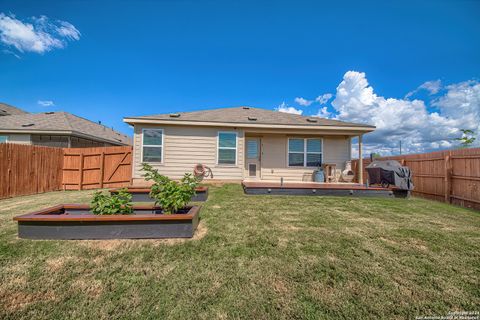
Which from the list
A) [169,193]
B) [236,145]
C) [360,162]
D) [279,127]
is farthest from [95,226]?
[360,162]

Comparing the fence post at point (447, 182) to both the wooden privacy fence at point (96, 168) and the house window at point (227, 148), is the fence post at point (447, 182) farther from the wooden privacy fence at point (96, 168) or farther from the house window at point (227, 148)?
the wooden privacy fence at point (96, 168)

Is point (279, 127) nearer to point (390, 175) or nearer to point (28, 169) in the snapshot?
point (390, 175)

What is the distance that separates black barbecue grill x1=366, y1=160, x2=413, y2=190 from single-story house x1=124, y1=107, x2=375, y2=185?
0.84 m

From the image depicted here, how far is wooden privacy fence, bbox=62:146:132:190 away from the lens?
7.86 m

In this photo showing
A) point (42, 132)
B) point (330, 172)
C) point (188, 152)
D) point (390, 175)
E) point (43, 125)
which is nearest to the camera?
point (390, 175)

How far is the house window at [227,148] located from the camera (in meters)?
8.36

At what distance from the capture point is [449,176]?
6027 mm

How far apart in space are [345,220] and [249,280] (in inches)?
112

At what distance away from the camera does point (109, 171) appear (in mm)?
8117

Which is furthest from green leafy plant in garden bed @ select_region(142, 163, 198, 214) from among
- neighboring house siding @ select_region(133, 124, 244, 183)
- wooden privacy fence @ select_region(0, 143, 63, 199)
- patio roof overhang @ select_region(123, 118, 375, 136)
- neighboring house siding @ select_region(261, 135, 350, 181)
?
wooden privacy fence @ select_region(0, 143, 63, 199)

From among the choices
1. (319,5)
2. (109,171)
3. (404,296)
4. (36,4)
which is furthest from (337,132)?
(36,4)

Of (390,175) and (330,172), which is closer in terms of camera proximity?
(390,175)

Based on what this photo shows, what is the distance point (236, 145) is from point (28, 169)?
755cm

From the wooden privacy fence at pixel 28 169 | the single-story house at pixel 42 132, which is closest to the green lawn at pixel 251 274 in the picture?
the wooden privacy fence at pixel 28 169
